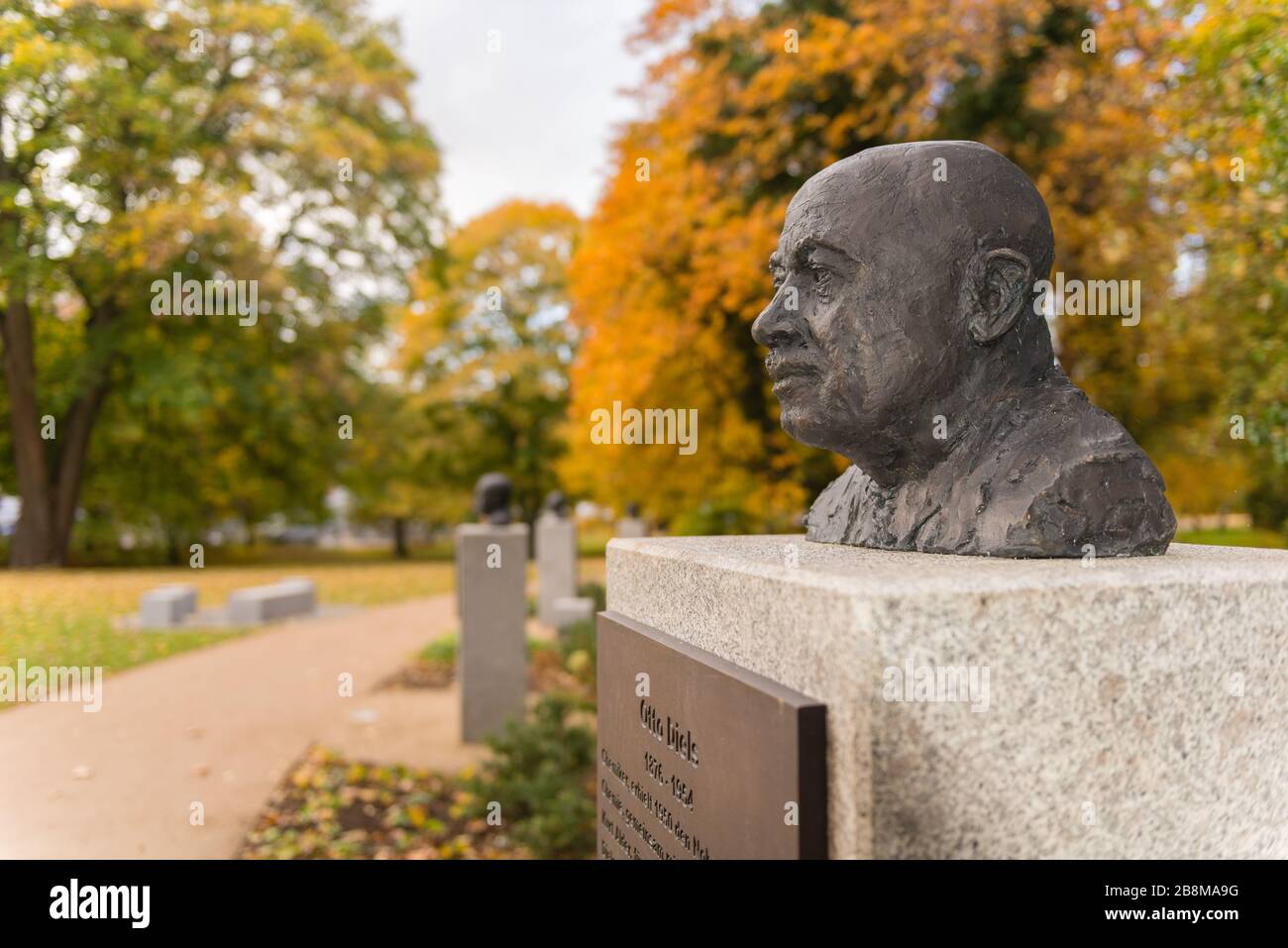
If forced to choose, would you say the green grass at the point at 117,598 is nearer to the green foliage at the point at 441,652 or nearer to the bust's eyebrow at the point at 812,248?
the green foliage at the point at 441,652

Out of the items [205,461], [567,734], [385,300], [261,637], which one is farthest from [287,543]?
[567,734]

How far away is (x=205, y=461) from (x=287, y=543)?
18.4 metres

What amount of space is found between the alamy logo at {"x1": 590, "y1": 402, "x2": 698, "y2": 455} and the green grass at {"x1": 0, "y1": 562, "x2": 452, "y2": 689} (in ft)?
21.4

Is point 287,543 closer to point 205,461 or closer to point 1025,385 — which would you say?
A: point 205,461

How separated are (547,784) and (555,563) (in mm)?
9129

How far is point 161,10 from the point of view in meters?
18.0

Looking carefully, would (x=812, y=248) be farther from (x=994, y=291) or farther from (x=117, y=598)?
(x=117, y=598)

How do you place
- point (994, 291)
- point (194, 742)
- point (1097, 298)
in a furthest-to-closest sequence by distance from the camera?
point (1097, 298) < point (194, 742) < point (994, 291)

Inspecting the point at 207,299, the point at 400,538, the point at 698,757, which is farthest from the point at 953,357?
the point at 400,538

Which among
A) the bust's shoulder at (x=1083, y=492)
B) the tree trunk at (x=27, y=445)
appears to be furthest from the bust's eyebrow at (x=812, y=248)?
the tree trunk at (x=27, y=445)

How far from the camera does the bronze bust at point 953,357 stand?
2629mm

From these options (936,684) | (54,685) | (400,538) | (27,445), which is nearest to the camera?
(936,684)

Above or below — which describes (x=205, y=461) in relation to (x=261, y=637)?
above

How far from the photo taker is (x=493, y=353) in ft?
101
